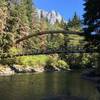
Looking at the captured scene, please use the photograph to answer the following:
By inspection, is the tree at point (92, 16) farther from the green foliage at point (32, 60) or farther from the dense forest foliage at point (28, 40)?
the green foliage at point (32, 60)

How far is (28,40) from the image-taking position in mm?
114375

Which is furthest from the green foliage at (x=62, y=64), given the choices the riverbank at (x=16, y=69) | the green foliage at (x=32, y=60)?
the riverbank at (x=16, y=69)

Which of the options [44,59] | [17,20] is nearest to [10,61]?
[17,20]

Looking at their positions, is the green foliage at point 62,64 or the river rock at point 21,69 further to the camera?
the green foliage at point 62,64

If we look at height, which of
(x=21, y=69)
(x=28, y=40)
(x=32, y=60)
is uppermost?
(x=28, y=40)

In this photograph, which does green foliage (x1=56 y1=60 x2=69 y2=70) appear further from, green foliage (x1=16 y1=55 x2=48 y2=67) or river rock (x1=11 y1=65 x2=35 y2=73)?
river rock (x1=11 y1=65 x2=35 y2=73)

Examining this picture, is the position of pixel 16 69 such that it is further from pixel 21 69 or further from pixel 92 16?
pixel 92 16

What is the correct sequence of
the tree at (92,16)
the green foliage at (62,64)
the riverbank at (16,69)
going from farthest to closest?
1. the green foliage at (62,64)
2. the riverbank at (16,69)
3. the tree at (92,16)

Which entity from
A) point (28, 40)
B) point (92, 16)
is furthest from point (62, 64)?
point (92, 16)

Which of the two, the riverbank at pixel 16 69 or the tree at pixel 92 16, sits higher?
the tree at pixel 92 16

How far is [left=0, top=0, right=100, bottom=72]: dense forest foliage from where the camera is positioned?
311 feet

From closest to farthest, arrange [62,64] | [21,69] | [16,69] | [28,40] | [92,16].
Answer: [92,16], [16,69], [21,69], [28,40], [62,64]

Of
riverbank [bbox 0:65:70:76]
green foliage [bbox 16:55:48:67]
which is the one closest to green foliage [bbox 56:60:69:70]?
green foliage [bbox 16:55:48:67]

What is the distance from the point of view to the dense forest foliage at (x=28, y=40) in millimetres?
94725
